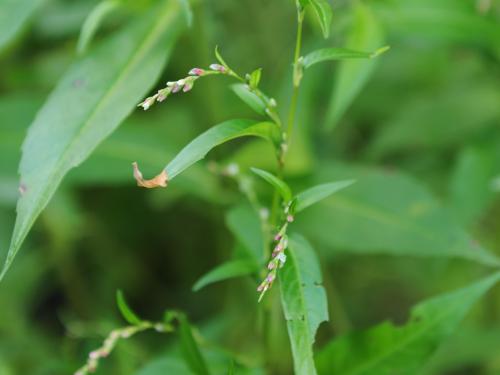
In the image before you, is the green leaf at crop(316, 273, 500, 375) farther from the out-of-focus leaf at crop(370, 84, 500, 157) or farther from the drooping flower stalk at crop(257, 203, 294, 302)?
the out-of-focus leaf at crop(370, 84, 500, 157)

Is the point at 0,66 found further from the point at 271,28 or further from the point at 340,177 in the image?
the point at 340,177

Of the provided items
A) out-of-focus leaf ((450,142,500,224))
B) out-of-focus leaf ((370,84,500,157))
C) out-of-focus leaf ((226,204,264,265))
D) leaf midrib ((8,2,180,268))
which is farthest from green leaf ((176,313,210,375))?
out-of-focus leaf ((370,84,500,157))

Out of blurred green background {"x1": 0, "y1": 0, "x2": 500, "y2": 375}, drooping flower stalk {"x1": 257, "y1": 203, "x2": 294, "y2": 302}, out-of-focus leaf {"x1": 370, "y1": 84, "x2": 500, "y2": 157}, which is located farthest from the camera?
out-of-focus leaf {"x1": 370, "y1": 84, "x2": 500, "y2": 157}

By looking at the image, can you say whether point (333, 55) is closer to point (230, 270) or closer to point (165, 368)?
point (230, 270)

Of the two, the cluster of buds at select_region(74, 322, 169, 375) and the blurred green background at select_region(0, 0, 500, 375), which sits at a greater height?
the cluster of buds at select_region(74, 322, 169, 375)

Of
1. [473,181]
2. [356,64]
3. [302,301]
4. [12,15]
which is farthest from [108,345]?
[473,181]

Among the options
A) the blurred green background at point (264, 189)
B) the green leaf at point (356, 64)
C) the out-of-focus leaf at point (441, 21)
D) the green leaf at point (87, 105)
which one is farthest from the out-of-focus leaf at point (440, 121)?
the green leaf at point (87, 105)
